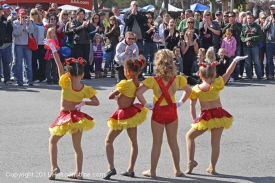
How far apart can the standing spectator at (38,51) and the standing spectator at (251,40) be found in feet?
17.8

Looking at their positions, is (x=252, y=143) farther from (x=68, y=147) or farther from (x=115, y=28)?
(x=115, y=28)

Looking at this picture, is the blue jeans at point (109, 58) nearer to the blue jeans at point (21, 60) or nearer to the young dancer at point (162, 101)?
the blue jeans at point (21, 60)

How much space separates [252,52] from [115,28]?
3.89 m

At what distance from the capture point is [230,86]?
619 inches

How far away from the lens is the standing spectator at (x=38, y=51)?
1569 centimetres

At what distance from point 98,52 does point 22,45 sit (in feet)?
9.38

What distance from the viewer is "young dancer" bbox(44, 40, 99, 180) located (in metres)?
7.18

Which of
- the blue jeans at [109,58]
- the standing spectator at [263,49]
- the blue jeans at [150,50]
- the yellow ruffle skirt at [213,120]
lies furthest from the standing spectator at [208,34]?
the yellow ruffle skirt at [213,120]

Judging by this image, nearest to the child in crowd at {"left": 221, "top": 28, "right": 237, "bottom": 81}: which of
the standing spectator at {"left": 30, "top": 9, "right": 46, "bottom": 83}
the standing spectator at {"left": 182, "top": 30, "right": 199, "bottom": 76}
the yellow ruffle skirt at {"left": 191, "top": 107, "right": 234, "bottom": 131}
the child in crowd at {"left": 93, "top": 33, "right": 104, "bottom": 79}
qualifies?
the standing spectator at {"left": 182, "top": 30, "right": 199, "bottom": 76}

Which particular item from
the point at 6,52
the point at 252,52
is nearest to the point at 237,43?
the point at 252,52

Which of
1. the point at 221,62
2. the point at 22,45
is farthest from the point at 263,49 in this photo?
the point at 22,45

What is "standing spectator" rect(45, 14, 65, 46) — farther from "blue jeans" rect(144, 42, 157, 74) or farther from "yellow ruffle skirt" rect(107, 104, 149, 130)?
"yellow ruffle skirt" rect(107, 104, 149, 130)

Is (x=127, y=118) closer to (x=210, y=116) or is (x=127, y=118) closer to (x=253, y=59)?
(x=210, y=116)

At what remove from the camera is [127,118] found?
7.33m
